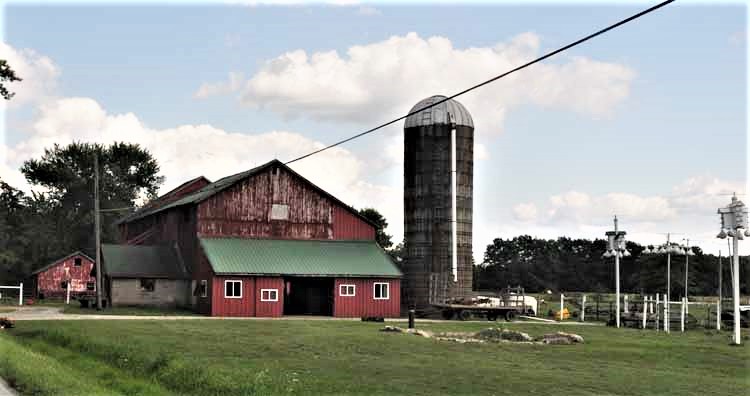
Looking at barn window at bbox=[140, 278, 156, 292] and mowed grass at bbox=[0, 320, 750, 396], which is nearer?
mowed grass at bbox=[0, 320, 750, 396]

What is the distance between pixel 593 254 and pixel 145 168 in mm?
79747

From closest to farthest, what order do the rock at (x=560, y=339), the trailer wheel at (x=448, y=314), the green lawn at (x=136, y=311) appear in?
the rock at (x=560, y=339) < the green lawn at (x=136, y=311) < the trailer wheel at (x=448, y=314)

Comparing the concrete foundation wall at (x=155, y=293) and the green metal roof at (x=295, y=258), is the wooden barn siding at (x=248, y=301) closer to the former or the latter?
the green metal roof at (x=295, y=258)

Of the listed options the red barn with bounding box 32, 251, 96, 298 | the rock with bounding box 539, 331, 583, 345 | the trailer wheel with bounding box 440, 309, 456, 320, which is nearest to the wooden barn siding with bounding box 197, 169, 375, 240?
the trailer wheel with bounding box 440, 309, 456, 320

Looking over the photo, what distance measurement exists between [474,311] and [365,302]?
6.93 metres

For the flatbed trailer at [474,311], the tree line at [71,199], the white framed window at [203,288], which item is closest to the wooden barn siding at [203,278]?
the white framed window at [203,288]

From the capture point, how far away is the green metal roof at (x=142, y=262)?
59562 mm

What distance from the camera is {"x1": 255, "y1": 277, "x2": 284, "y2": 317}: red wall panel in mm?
55219

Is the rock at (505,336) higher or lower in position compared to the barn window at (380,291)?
lower

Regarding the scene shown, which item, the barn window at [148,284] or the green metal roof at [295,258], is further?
the barn window at [148,284]

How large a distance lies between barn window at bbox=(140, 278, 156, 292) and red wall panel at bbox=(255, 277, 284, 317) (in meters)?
8.35

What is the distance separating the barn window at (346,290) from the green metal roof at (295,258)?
84 centimetres

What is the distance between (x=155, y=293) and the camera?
59656 millimetres

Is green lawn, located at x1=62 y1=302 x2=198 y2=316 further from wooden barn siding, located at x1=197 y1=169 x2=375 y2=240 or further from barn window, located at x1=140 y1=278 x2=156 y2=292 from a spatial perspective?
wooden barn siding, located at x1=197 y1=169 x2=375 y2=240
